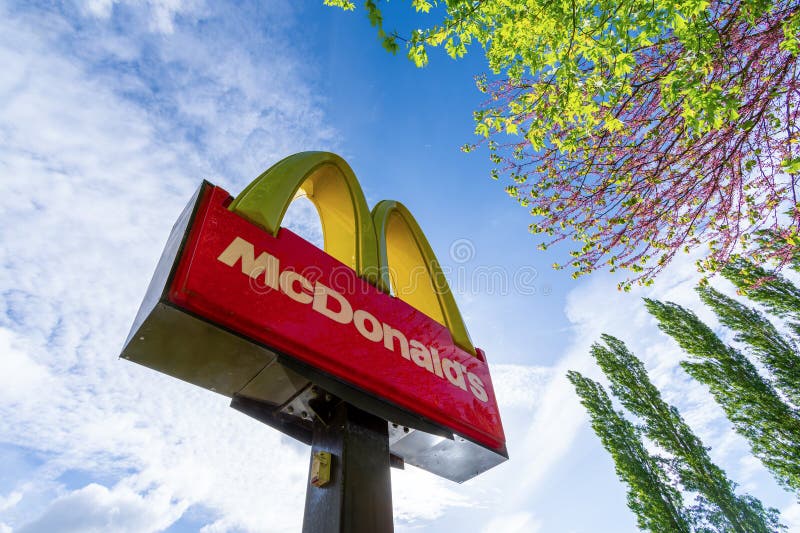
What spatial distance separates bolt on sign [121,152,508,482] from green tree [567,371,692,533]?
17194 mm

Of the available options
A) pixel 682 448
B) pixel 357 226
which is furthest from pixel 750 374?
pixel 357 226

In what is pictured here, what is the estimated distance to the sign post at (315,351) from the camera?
2084 mm

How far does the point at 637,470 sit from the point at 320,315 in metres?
19.5

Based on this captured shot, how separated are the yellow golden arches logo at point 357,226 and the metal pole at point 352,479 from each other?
3.82ft

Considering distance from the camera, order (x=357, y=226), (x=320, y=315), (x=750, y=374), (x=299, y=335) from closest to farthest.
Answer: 1. (x=299, y=335)
2. (x=320, y=315)
3. (x=357, y=226)
4. (x=750, y=374)

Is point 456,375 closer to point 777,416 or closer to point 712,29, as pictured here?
point 712,29

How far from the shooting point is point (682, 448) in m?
16.9

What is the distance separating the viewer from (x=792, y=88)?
416 cm

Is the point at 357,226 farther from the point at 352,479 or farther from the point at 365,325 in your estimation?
the point at 352,479

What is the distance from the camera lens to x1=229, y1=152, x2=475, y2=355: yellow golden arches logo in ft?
9.76

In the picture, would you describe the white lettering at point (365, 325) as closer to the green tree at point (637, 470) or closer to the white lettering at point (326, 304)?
the white lettering at point (326, 304)

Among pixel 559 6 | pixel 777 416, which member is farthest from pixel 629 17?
pixel 777 416

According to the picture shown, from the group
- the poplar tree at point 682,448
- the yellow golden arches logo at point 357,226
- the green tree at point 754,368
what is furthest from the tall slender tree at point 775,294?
the yellow golden arches logo at point 357,226

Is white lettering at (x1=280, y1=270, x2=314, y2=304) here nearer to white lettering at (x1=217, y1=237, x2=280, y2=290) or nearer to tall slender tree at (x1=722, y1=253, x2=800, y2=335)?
white lettering at (x1=217, y1=237, x2=280, y2=290)
